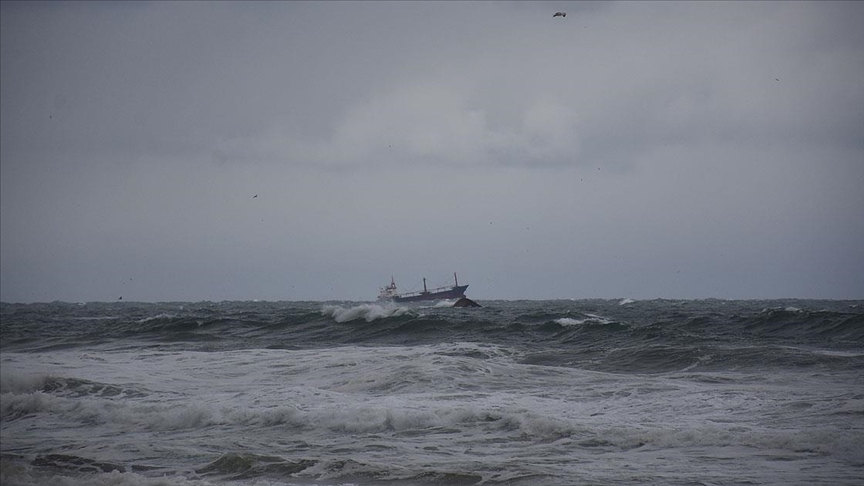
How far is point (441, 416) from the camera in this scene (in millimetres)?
10234

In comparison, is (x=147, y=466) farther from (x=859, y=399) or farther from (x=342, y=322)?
(x=342, y=322)

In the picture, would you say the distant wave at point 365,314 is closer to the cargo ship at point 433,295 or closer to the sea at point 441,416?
the sea at point 441,416

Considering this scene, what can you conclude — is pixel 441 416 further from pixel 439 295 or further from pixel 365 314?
A: pixel 439 295

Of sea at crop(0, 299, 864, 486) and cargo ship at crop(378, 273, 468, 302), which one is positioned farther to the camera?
cargo ship at crop(378, 273, 468, 302)

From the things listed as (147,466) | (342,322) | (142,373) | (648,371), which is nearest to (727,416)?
(648,371)

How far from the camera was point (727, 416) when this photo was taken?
9773 mm

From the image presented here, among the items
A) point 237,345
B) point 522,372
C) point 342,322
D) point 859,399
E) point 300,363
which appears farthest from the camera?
point 342,322

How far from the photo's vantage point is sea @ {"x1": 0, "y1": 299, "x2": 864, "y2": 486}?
7.46 metres

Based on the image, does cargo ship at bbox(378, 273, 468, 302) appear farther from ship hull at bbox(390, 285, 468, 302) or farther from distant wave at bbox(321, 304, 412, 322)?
distant wave at bbox(321, 304, 412, 322)

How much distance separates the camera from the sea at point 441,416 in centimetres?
746

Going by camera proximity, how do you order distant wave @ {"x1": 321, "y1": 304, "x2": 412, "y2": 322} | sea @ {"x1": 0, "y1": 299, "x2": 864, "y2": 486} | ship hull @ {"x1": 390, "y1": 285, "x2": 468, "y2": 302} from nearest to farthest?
sea @ {"x1": 0, "y1": 299, "x2": 864, "y2": 486}, distant wave @ {"x1": 321, "y1": 304, "x2": 412, "y2": 322}, ship hull @ {"x1": 390, "y1": 285, "x2": 468, "y2": 302}

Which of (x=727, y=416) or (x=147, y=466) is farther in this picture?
(x=727, y=416)

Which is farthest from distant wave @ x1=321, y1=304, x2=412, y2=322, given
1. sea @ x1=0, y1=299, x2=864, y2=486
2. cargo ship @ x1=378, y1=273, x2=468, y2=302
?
cargo ship @ x1=378, y1=273, x2=468, y2=302

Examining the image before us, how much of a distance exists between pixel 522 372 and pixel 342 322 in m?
17.7
